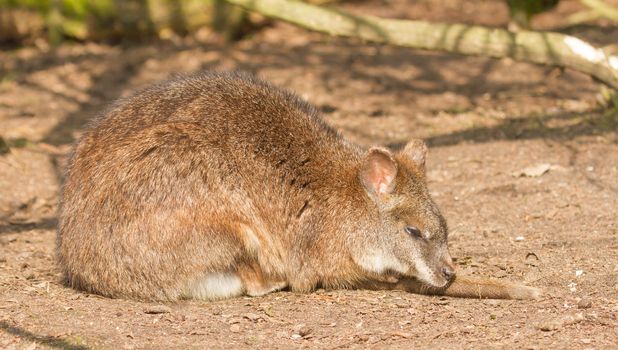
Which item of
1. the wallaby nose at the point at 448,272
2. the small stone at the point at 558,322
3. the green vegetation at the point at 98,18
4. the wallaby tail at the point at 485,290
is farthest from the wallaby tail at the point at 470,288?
the green vegetation at the point at 98,18

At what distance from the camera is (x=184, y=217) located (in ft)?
18.9

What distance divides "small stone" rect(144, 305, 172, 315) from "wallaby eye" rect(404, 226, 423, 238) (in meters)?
1.57

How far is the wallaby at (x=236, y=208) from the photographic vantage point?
579 centimetres

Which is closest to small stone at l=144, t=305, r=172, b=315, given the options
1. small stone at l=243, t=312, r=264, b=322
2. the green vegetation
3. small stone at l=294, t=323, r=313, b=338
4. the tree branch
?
small stone at l=243, t=312, r=264, b=322

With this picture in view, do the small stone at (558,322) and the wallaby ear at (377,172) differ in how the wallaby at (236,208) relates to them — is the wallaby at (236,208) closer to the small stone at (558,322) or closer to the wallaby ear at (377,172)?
the wallaby ear at (377,172)

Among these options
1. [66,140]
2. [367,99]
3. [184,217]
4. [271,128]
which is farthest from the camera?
[367,99]

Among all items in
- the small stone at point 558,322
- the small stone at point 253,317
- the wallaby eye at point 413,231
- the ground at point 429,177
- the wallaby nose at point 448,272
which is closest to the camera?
the small stone at point 558,322

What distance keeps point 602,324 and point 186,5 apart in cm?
940

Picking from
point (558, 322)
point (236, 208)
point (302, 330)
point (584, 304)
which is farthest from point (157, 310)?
point (584, 304)

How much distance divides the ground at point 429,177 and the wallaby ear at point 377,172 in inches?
27.3

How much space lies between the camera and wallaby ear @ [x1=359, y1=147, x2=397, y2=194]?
6.07 meters

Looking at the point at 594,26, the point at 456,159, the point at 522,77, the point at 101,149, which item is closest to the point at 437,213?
the point at 101,149

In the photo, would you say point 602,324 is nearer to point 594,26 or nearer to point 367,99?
point 367,99

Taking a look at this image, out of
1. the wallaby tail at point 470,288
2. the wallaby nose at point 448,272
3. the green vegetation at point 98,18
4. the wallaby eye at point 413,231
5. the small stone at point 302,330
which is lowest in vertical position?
the small stone at point 302,330
